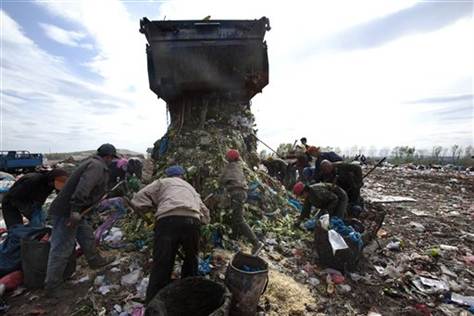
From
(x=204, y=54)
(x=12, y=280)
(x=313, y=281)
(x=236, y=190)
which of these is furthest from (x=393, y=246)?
(x=12, y=280)

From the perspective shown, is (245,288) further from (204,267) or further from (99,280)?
(99,280)

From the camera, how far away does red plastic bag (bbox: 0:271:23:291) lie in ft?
9.02

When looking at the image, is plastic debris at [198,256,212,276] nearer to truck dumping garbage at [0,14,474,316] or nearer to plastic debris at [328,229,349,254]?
truck dumping garbage at [0,14,474,316]

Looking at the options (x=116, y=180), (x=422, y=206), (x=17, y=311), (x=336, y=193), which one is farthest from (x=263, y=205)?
(x=422, y=206)

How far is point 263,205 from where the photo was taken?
4.96 metres

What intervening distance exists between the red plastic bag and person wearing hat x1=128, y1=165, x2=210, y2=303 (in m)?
1.55

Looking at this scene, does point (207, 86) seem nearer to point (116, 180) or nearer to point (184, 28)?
point (184, 28)

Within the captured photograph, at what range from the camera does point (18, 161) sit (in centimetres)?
1327

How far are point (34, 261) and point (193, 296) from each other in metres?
1.81

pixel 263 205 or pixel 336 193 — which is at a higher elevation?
pixel 336 193

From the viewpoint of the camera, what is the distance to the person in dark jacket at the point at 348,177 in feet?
15.0

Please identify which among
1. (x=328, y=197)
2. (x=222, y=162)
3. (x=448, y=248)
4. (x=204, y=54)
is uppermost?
(x=204, y=54)

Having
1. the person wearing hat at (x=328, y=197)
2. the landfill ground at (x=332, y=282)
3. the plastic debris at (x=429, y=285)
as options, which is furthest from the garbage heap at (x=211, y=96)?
the plastic debris at (x=429, y=285)

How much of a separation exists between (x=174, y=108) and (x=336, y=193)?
4155mm
